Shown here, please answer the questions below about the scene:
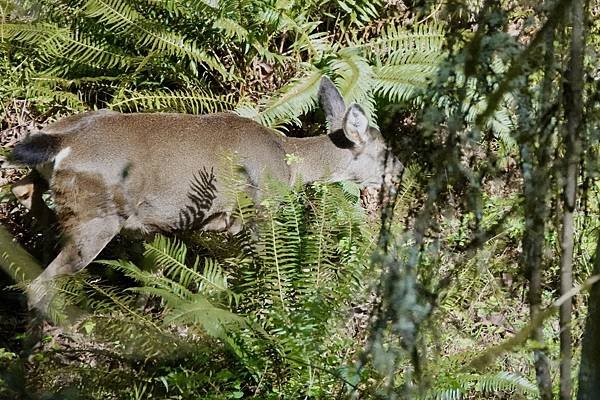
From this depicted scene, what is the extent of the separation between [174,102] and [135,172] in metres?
1.37

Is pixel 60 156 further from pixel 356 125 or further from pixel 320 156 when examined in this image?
pixel 356 125

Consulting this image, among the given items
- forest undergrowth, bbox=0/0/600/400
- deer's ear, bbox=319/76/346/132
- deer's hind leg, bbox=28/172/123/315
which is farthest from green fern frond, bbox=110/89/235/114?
deer's hind leg, bbox=28/172/123/315

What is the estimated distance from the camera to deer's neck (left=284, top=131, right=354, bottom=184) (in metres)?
7.50

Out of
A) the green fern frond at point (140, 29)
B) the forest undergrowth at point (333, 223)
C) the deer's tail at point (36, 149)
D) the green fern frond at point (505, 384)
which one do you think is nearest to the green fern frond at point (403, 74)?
the forest undergrowth at point (333, 223)

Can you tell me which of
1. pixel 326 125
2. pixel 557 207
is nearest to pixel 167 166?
pixel 326 125

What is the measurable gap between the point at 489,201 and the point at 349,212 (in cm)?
183

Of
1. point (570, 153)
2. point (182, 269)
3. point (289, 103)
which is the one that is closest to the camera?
point (570, 153)

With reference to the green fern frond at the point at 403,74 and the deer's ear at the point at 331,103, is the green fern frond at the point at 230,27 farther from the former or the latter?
the green fern frond at the point at 403,74

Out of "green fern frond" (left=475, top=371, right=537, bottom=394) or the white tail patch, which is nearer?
"green fern frond" (left=475, top=371, right=537, bottom=394)

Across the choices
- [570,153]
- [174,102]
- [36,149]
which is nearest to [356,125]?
[174,102]

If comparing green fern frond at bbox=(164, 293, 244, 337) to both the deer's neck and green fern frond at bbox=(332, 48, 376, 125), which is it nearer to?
the deer's neck

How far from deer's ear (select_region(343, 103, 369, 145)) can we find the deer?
0.02 m

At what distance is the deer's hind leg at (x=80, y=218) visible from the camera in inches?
237

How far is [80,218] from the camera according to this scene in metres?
6.02
